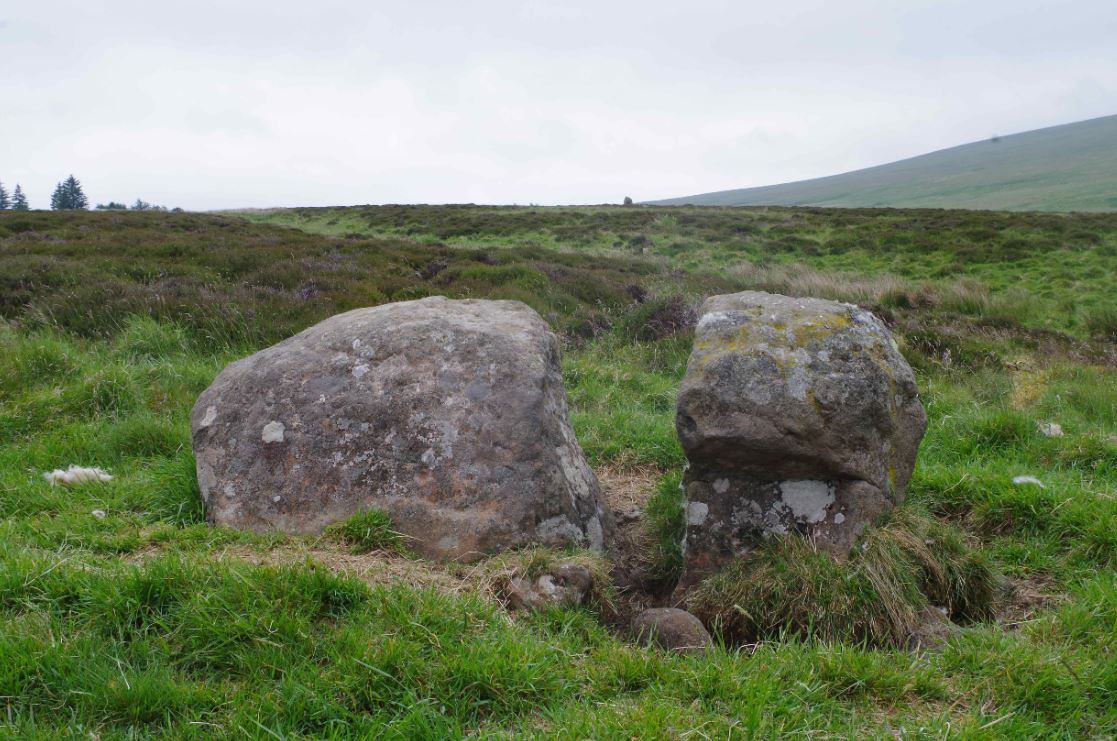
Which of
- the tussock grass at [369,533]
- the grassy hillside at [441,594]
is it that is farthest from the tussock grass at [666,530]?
the tussock grass at [369,533]

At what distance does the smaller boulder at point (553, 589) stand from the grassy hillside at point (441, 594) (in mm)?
130

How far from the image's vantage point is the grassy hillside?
8.28 feet

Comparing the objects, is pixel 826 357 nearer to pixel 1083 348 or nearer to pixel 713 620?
pixel 713 620

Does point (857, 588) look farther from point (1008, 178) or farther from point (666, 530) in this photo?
point (1008, 178)

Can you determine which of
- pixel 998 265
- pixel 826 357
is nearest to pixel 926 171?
pixel 998 265

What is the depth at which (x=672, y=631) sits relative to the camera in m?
3.42

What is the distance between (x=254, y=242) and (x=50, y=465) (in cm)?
1481

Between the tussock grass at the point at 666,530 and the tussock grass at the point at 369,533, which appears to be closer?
the tussock grass at the point at 369,533

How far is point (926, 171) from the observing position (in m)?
142

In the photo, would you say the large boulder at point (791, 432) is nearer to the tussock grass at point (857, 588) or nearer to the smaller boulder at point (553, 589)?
the tussock grass at point (857, 588)

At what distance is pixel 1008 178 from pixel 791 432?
108828 millimetres

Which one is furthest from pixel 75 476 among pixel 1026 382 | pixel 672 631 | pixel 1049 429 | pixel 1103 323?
pixel 1103 323

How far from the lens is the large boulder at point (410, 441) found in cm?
409

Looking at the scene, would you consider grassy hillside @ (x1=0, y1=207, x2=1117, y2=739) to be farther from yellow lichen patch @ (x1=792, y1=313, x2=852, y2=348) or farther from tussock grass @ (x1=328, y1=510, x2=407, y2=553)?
yellow lichen patch @ (x1=792, y1=313, x2=852, y2=348)
